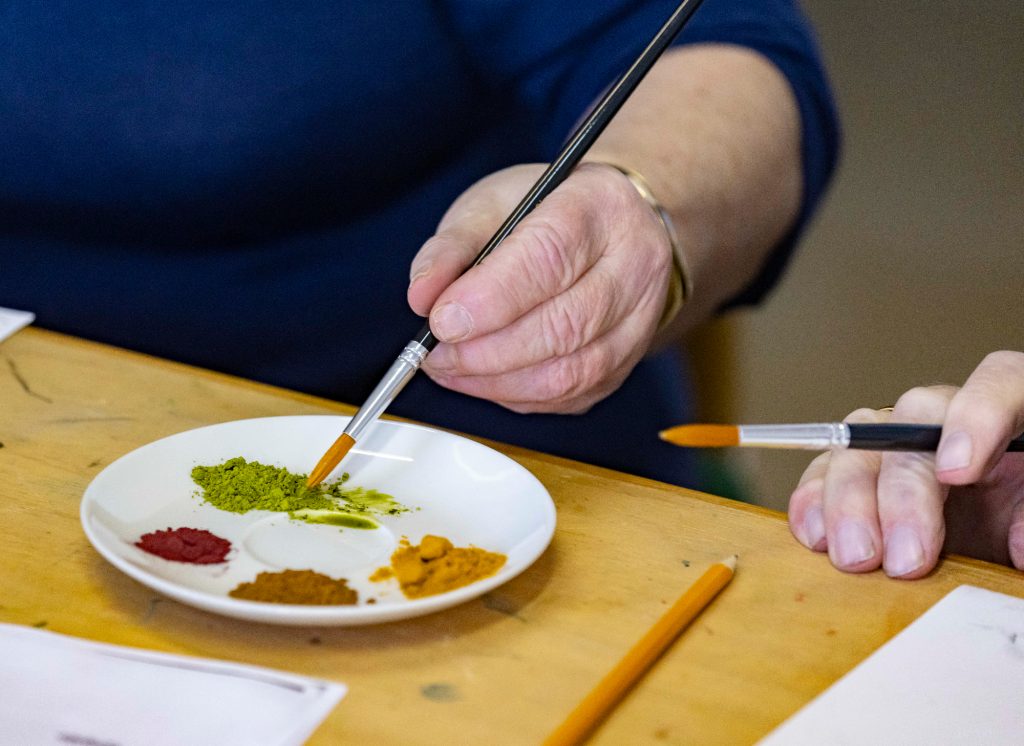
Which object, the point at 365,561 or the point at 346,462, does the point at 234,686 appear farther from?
the point at 346,462

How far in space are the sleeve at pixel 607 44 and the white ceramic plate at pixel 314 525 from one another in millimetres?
496

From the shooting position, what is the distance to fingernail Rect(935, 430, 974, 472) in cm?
54

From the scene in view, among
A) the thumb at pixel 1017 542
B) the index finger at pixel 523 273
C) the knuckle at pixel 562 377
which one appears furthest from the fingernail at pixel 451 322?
the thumb at pixel 1017 542

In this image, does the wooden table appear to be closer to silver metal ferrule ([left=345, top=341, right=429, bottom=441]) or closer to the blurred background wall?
silver metal ferrule ([left=345, top=341, right=429, bottom=441])

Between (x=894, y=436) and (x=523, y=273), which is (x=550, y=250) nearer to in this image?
(x=523, y=273)

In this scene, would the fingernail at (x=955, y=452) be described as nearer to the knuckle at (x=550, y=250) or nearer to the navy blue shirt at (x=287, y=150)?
the knuckle at (x=550, y=250)

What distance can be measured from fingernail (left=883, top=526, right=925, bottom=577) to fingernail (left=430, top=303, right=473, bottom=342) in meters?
0.26

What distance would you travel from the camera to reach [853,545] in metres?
0.56

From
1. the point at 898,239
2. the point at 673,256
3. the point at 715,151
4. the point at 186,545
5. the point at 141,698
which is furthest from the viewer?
the point at 898,239

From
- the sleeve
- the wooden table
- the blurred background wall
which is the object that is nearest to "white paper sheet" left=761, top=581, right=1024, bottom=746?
the wooden table

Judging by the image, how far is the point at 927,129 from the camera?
2.17 meters

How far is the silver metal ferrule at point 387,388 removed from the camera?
621 millimetres

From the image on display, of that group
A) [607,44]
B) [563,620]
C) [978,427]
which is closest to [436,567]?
[563,620]

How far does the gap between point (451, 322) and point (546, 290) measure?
0.24 feet
